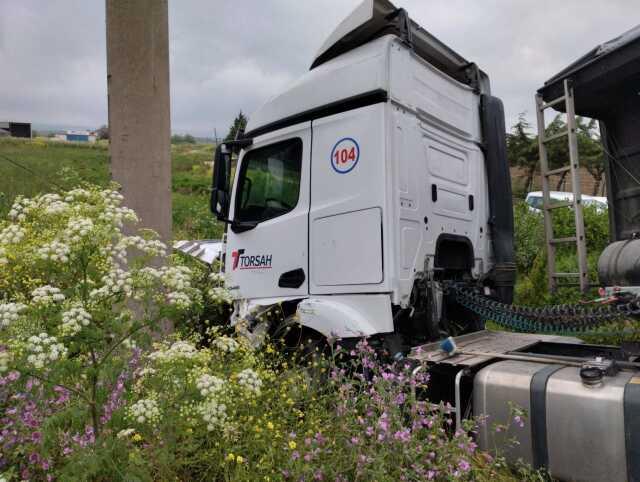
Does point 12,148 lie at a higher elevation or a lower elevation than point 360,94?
higher

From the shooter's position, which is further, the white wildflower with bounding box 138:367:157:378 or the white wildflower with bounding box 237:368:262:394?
the white wildflower with bounding box 138:367:157:378

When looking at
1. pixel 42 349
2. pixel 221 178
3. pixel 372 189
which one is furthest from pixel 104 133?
pixel 42 349

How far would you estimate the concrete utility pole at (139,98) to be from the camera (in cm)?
382

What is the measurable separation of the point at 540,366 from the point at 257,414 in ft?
5.97

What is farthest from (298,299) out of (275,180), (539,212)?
(539,212)

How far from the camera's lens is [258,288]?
15.7 feet

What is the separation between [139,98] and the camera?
3846 millimetres

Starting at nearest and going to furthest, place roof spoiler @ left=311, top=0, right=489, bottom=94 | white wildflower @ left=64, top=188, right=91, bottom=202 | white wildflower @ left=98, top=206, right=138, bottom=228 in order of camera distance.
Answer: white wildflower @ left=98, top=206, right=138, bottom=228 → white wildflower @ left=64, top=188, right=91, bottom=202 → roof spoiler @ left=311, top=0, right=489, bottom=94

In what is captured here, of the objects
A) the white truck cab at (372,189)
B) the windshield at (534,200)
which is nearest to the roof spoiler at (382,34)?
the white truck cab at (372,189)

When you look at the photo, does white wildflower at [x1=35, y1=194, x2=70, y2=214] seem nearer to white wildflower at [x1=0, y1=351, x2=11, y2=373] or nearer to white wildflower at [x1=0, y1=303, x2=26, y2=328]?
white wildflower at [x1=0, y1=303, x2=26, y2=328]

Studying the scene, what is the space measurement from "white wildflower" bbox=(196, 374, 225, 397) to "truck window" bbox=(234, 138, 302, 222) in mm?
2534

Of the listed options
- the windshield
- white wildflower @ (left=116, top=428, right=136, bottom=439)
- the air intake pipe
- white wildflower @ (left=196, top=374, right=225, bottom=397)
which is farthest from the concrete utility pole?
the windshield

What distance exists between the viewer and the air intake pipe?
523 centimetres

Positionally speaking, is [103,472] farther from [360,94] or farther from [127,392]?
[360,94]
